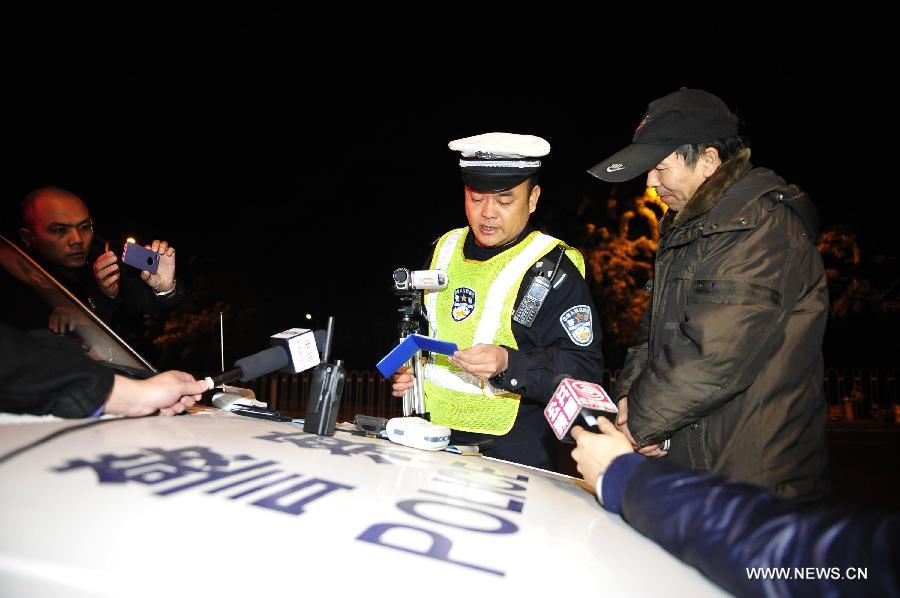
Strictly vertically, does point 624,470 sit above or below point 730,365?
below

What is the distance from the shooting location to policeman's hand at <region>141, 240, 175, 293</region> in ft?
10.1

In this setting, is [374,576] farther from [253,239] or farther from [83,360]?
[253,239]

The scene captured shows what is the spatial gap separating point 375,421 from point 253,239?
23886 millimetres

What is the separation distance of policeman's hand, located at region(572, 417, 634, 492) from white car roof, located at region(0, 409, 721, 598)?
0.33 ft

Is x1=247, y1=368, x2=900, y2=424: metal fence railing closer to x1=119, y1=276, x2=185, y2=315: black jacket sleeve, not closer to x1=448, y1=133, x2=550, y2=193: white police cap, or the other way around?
x1=119, y1=276, x2=185, y2=315: black jacket sleeve

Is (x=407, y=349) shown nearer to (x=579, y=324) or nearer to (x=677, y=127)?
(x=579, y=324)

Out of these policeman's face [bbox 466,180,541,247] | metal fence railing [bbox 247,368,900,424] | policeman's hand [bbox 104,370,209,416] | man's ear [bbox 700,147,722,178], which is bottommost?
metal fence railing [bbox 247,368,900,424]

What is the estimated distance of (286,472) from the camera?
1.29 metres

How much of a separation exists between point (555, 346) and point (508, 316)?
0.26 metres

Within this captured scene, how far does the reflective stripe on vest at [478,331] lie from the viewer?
8.57ft

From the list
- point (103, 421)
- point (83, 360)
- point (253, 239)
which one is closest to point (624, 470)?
point (103, 421)

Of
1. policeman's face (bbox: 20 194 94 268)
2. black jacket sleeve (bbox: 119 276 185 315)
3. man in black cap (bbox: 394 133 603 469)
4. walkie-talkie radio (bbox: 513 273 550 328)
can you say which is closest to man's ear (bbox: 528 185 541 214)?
man in black cap (bbox: 394 133 603 469)

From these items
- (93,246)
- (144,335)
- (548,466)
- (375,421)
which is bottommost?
(144,335)

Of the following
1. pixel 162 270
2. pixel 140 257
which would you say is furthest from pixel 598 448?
pixel 162 270
